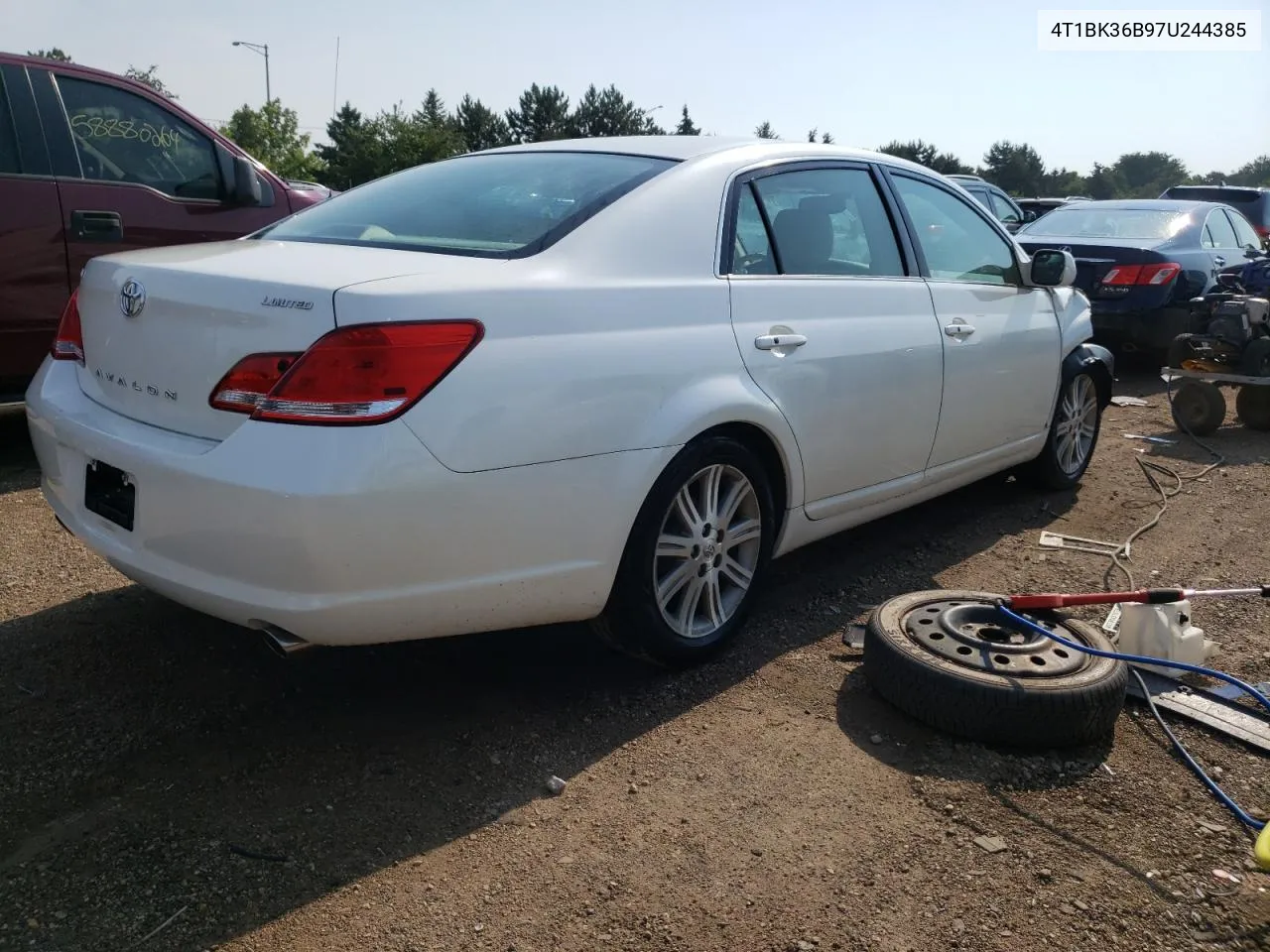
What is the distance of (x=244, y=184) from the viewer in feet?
19.7

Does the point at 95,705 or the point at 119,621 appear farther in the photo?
the point at 119,621

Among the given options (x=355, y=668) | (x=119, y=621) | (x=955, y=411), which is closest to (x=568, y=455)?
(x=355, y=668)

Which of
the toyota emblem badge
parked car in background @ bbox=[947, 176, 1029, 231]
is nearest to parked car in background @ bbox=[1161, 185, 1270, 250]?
parked car in background @ bbox=[947, 176, 1029, 231]

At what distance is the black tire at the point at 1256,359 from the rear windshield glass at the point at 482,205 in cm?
529

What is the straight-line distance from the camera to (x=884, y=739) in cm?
300

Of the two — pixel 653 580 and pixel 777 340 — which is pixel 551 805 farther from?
pixel 777 340

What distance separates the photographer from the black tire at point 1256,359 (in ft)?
23.1

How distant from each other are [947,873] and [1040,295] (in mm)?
3291

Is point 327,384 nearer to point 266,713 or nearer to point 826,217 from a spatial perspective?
point 266,713

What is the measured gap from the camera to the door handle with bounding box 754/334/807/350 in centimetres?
334

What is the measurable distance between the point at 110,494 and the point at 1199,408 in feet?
21.9

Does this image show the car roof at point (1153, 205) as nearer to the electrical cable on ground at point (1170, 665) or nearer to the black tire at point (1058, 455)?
the black tire at point (1058, 455)

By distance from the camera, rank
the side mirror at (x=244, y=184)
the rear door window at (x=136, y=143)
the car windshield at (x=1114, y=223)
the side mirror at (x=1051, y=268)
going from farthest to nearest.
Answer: the car windshield at (x=1114, y=223) → the side mirror at (x=244, y=184) → the rear door window at (x=136, y=143) → the side mirror at (x=1051, y=268)

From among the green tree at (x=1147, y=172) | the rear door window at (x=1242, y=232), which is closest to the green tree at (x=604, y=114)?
the green tree at (x=1147, y=172)
